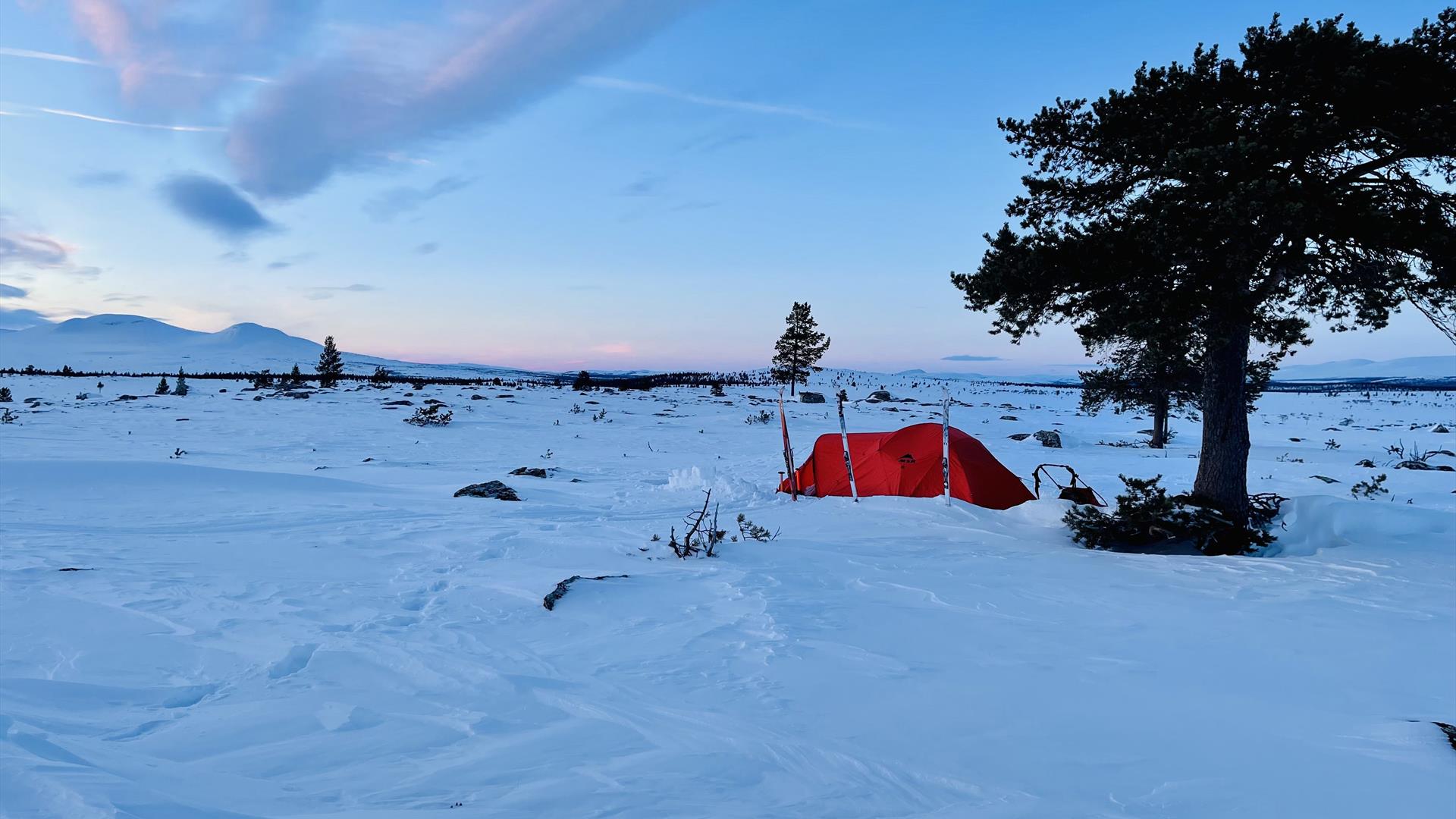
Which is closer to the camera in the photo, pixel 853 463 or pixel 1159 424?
pixel 853 463

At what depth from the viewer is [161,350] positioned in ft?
324

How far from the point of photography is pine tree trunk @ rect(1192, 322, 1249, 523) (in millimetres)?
9164

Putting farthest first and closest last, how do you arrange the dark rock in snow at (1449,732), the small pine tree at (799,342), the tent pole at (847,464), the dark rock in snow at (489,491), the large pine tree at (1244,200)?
the small pine tree at (799,342) → the tent pole at (847,464) → the dark rock in snow at (489,491) → the large pine tree at (1244,200) → the dark rock in snow at (1449,732)

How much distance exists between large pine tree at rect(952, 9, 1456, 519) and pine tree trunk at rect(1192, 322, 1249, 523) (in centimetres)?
2

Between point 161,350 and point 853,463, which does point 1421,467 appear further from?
point 161,350

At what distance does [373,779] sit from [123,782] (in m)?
0.96

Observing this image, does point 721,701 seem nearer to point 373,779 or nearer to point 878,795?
point 878,795

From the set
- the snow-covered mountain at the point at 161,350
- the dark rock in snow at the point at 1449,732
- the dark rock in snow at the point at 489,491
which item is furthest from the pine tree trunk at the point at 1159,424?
the snow-covered mountain at the point at 161,350

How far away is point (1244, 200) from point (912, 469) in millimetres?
6135

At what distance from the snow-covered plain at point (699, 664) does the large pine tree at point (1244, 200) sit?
9.21 feet

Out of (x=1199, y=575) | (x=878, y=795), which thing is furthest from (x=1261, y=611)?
(x=878, y=795)

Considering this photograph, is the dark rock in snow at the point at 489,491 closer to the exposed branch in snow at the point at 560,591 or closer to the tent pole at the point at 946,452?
the exposed branch in snow at the point at 560,591

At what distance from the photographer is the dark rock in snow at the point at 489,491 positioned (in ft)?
37.1

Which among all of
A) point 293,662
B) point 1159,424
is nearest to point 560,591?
point 293,662
